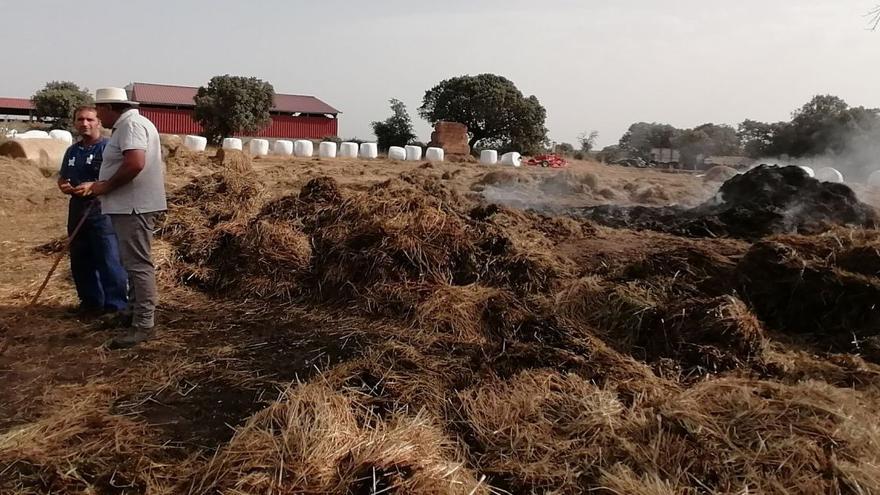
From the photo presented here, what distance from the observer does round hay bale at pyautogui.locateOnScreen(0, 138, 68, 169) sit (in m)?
12.1

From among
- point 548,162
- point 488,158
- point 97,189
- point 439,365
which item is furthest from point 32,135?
point 548,162

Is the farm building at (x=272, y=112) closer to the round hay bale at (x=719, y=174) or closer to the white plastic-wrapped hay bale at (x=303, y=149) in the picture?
the white plastic-wrapped hay bale at (x=303, y=149)

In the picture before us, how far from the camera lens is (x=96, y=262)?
4.28 meters

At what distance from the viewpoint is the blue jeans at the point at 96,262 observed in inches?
165

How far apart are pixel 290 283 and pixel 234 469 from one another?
9.19 feet

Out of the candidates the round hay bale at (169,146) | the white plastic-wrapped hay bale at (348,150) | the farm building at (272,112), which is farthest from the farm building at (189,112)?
the round hay bale at (169,146)

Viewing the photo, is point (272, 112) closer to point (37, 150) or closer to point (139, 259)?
point (37, 150)

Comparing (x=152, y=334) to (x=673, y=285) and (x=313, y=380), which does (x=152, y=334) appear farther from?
(x=673, y=285)

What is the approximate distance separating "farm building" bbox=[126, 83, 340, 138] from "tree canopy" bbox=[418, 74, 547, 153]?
8.75 m

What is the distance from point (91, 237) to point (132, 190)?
35.2 inches

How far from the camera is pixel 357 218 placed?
18.1 ft

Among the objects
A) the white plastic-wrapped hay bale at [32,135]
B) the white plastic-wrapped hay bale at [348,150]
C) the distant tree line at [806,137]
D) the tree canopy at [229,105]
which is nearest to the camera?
the white plastic-wrapped hay bale at [32,135]

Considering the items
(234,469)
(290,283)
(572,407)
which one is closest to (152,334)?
(290,283)

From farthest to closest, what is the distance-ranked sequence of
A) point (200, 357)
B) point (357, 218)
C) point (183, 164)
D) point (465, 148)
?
point (465, 148) → point (183, 164) → point (357, 218) → point (200, 357)
